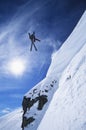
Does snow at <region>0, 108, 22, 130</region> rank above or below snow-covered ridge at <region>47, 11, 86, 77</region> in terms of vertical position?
above

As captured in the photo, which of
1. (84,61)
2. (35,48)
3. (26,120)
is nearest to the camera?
(84,61)

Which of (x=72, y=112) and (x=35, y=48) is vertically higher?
(x=35, y=48)

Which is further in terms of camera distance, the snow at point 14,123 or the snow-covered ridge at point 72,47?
the snow at point 14,123

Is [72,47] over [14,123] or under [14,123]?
under

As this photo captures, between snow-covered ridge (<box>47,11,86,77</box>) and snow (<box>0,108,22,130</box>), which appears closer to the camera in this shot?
snow-covered ridge (<box>47,11,86,77</box>)

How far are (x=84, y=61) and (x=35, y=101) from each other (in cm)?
2359

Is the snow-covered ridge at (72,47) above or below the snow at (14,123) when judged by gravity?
below

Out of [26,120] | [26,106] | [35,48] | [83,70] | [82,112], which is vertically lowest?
[82,112]

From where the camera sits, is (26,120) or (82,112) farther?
(26,120)

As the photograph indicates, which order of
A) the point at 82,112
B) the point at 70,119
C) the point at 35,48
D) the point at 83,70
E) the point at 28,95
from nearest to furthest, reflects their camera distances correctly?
1. the point at 82,112
2. the point at 70,119
3. the point at 83,70
4. the point at 35,48
5. the point at 28,95

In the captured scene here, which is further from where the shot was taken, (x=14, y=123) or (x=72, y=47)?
(x=14, y=123)

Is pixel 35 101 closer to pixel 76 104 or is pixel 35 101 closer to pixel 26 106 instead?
pixel 26 106

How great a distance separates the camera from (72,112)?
12.9 m

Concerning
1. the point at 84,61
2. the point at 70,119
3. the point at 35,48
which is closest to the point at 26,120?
the point at 35,48
